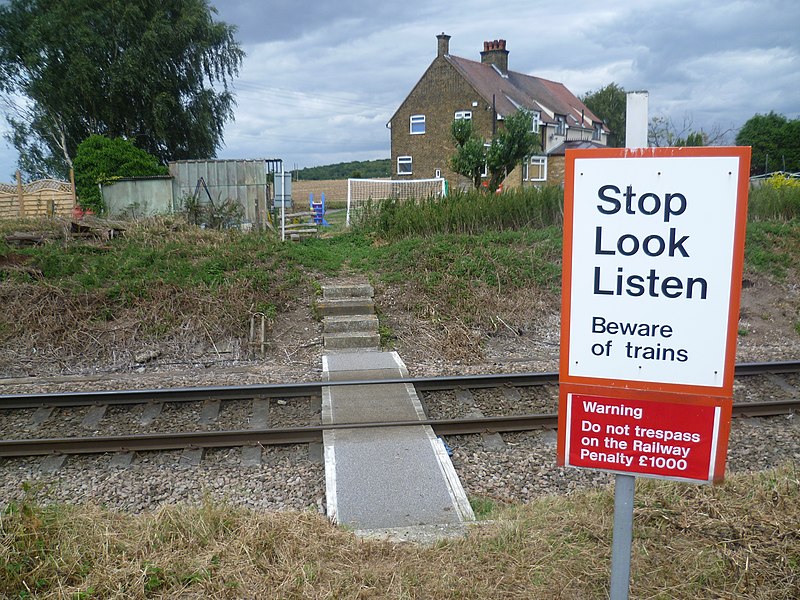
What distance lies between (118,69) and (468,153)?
48.7 ft

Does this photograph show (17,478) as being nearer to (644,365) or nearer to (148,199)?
(644,365)

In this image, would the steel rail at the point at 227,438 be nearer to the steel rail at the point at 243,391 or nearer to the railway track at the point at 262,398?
the railway track at the point at 262,398

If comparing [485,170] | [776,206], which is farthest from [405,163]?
[776,206]

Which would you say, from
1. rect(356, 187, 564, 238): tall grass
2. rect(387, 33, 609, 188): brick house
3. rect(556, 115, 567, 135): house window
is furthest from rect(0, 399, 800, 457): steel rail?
rect(556, 115, 567, 135): house window

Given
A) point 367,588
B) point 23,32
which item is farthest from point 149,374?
point 23,32

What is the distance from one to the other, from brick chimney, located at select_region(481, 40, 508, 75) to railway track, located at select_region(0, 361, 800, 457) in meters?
41.1

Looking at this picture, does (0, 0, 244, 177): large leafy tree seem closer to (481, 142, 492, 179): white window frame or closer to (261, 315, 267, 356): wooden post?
(481, 142, 492, 179): white window frame

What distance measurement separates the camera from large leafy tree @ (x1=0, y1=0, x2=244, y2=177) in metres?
25.5

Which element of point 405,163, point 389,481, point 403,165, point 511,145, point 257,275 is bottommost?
point 389,481

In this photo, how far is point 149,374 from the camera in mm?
8648

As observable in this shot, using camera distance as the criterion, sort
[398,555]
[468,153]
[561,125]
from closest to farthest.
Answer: [398,555]
[468,153]
[561,125]

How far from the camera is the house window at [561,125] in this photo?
45.8 meters

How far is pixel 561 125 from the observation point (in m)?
46.4

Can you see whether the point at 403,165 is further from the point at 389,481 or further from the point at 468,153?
the point at 389,481
